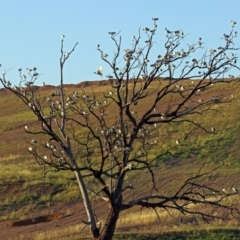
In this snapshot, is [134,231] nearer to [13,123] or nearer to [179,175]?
[179,175]

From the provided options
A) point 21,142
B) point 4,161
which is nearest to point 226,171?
point 4,161

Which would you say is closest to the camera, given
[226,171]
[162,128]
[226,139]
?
[226,171]

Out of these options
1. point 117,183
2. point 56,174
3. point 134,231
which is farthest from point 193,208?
point 117,183

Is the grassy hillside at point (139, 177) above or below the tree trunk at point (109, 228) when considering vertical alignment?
below

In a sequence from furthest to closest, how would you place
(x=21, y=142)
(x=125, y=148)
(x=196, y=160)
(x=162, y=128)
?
(x=21, y=142), (x=162, y=128), (x=196, y=160), (x=125, y=148)

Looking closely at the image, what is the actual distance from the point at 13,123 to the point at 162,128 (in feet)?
68.6

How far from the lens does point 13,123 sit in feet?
222

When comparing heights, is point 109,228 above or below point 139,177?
above

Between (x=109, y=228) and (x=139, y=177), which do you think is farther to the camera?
(x=139, y=177)

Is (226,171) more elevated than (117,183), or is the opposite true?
(117,183)

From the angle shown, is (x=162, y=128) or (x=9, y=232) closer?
(x=9, y=232)

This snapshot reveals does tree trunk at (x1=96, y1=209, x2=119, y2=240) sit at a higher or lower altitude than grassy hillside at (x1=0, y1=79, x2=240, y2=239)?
higher

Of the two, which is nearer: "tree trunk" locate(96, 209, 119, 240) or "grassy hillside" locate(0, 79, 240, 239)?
"tree trunk" locate(96, 209, 119, 240)

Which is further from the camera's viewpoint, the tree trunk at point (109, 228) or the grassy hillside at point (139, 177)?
the grassy hillside at point (139, 177)
